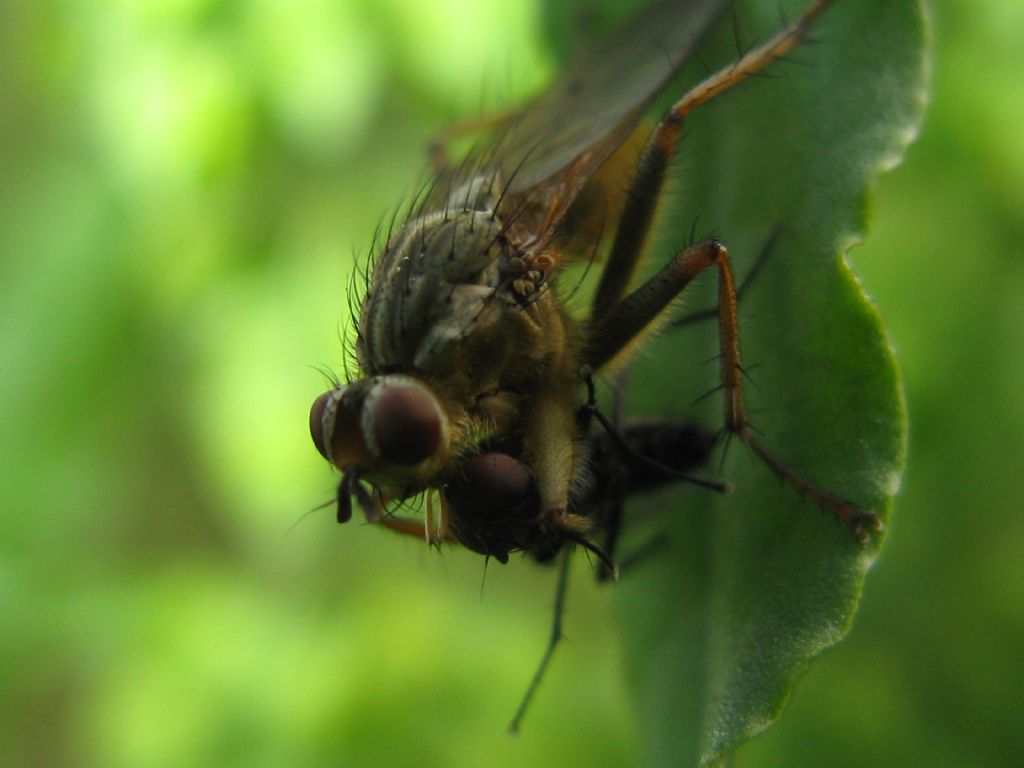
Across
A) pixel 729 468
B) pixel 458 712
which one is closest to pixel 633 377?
pixel 729 468

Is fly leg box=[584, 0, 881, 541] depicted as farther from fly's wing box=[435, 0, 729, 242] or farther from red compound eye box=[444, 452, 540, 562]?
red compound eye box=[444, 452, 540, 562]

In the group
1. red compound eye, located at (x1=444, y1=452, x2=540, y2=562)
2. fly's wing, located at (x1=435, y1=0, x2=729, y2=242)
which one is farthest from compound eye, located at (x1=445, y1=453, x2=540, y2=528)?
fly's wing, located at (x1=435, y1=0, x2=729, y2=242)

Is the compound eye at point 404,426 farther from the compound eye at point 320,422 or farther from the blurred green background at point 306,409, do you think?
the blurred green background at point 306,409

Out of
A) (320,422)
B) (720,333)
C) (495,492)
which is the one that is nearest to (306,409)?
(320,422)

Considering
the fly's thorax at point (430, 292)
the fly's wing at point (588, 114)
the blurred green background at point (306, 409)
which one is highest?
the fly's wing at point (588, 114)

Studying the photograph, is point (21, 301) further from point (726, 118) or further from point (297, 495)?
point (726, 118)

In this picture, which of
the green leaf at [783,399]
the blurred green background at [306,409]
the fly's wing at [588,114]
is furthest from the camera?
the blurred green background at [306,409]

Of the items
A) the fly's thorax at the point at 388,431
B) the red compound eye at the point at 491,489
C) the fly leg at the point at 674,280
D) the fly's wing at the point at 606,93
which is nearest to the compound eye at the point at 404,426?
the fly's thorax at the point at 388,431
